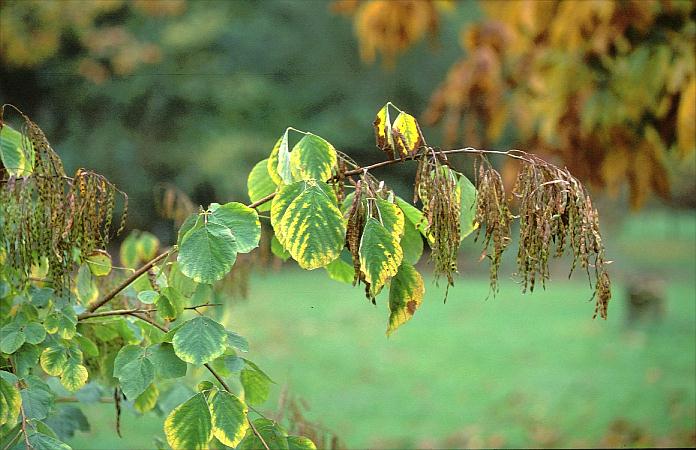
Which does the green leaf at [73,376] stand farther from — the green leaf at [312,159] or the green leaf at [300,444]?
the green leaf at [312,159]

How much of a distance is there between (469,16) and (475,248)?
3239 mm

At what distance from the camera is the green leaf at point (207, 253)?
105 centimetres

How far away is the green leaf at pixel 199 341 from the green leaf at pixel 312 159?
0.75 feet

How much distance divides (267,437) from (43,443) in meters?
0.30

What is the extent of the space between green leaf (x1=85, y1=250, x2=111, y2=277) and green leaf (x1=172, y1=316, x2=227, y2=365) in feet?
0.98

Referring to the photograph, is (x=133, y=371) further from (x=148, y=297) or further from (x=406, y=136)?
(x=406, y=136)

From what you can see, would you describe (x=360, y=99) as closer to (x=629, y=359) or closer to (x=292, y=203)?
(x=629, y=359)

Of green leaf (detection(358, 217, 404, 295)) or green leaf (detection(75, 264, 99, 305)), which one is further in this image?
green leaf (detection(75, 264, 99, 305))

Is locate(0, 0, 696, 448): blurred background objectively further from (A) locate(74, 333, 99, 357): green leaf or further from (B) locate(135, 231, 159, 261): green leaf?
(A) locate(74, 333, 99, 357): green leaf

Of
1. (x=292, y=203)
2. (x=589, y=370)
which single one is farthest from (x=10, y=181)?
(x=589, y=370)

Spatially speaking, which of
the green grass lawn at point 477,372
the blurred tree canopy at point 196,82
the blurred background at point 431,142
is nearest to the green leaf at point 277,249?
the blurred background at point 431,142

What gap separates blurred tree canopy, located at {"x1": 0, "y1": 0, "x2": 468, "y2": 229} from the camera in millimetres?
9953

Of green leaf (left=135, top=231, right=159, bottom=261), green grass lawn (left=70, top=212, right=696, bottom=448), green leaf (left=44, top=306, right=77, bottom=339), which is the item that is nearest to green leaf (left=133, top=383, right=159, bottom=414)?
green leaf (left=44, top=306, right=77, bottom=339)

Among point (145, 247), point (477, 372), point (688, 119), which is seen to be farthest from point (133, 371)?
point (477, 372)
